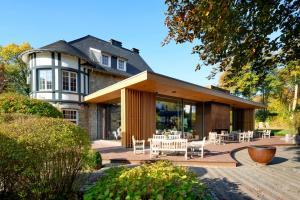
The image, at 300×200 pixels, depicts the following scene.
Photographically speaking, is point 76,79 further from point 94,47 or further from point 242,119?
point 242,119

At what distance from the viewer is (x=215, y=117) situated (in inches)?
764

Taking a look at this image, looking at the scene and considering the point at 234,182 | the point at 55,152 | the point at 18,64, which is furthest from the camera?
the point at 18,64

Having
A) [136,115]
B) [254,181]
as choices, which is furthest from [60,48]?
[254,181]

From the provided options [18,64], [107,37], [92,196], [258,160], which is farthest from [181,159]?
[18,64]

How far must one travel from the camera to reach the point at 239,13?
536cm

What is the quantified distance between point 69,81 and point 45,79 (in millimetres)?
1726

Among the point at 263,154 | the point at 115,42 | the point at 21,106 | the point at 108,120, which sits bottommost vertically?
the point at 263,154

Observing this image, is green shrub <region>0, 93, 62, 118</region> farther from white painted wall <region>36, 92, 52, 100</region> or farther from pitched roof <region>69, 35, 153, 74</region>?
pitched roof <region>69, 35, 153, 74</region>

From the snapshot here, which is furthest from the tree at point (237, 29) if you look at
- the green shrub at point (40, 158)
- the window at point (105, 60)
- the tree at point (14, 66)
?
the tree at point (14, 66)

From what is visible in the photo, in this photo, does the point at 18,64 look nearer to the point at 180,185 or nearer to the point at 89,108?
the point at 89,108

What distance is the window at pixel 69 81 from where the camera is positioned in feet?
58.9

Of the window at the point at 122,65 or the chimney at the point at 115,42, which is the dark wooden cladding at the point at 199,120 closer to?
the window at the point at 122,65

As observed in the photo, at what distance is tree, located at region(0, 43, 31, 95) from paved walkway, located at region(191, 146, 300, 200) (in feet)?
90.2

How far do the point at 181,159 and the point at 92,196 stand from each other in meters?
6.29
